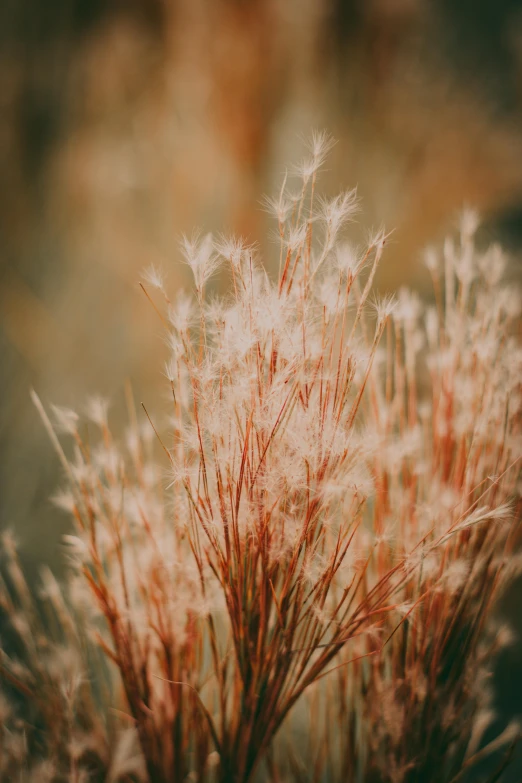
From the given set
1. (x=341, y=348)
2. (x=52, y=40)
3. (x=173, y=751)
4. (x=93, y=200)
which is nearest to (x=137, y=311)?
(x=93, y=200)

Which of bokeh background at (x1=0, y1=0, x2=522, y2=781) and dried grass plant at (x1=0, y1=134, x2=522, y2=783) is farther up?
bokeh background at (x1=0, y1=0, x2=522, y2=781)

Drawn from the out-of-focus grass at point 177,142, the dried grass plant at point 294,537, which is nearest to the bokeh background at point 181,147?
the out-of-focus grass at point 177,142

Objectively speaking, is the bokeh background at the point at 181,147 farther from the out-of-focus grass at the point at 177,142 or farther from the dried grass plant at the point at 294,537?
the dried grass plant at the point at 294,537

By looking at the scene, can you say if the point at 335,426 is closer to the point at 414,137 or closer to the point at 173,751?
the point at 173,751

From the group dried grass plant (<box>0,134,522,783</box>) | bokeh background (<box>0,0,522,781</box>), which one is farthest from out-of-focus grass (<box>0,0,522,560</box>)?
dried grass plant (<box>0,134,522,783</box>)

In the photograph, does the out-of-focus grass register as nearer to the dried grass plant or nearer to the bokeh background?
the bokeh background

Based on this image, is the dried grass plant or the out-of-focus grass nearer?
the dried grass plant
